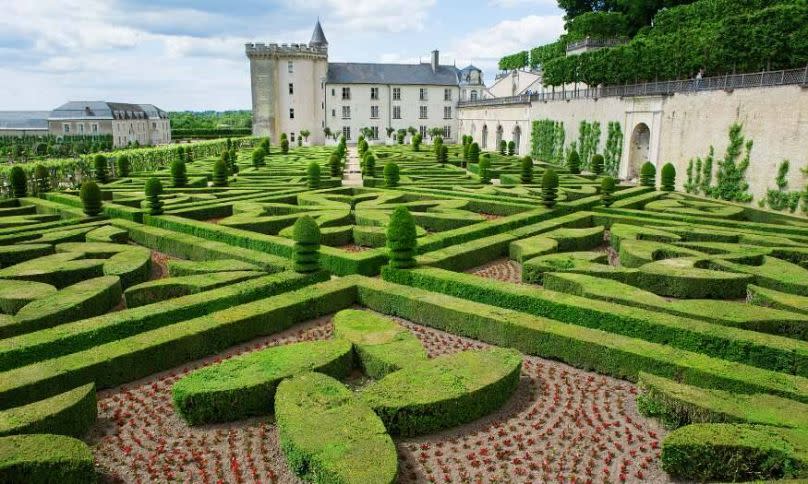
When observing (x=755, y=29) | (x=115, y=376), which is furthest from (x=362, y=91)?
(x=115, y=376)

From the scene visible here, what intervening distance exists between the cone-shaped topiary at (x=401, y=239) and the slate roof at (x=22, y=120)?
96585 mm

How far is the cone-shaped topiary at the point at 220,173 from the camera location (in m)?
26.1

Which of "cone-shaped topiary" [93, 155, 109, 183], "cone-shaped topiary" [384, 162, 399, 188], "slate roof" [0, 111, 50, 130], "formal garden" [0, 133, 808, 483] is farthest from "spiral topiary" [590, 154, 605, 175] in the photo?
"slate roof" [0, 111, 50, 130]

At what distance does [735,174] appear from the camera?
988 inches

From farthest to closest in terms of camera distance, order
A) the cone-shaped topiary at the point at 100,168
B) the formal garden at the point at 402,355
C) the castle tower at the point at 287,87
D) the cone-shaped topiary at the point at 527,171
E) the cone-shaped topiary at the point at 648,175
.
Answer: the castle tower at the point at 287,87, the cone-shaped topiary at the point at 100,168, the cone-shaped topiary at the point at 527,171, the cone-shaped topiary at the point at 648,175, the formal garden at the point at 402,355

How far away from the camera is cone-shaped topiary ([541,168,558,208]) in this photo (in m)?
19.9

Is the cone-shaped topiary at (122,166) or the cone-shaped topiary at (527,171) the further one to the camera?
the cone-shaped topiary at (122,166)

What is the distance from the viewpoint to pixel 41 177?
24172 mm

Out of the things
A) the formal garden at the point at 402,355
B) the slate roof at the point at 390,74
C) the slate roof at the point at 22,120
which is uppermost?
the slate roof at the point at 390,74

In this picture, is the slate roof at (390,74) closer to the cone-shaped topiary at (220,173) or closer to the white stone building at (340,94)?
the white stone building at (340,94)

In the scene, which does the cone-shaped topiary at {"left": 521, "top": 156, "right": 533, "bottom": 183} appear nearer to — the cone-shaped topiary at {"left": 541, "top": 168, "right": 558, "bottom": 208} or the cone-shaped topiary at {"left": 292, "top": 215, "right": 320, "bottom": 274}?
the cone-shaped topiary at {"left": 541, "top": 168, "right": 558, "bottom": 208}

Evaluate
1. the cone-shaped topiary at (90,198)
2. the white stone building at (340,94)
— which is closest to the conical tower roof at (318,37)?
the white stone building at (340,94)

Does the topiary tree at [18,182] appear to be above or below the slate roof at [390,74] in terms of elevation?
below

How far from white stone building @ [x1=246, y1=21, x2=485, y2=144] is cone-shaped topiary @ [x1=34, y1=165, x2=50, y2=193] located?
140 ft
